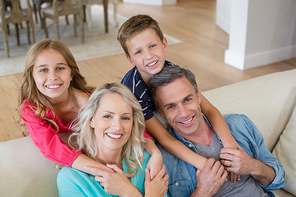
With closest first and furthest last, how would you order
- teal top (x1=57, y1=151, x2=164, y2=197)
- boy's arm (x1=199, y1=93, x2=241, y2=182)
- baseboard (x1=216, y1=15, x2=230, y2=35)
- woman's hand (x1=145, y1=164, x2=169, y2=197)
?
teal top (x1=57, y1=151, x2=164, y2=197)
woman's hand (x1=145, y1=164, x2=169, y2=197)
boy's arm (x1=199, y1=93, x2=241, y2=182)
baseboard (x1=216, y1=15, x2=230, y2=35)

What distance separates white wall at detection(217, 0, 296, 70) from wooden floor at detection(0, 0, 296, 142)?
0.13 metres

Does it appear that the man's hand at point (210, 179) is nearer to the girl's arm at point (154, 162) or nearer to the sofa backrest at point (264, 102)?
the girl's arm at point (154, 162)

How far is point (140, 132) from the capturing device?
154 centimetres

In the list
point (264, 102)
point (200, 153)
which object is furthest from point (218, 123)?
point (264, 102)

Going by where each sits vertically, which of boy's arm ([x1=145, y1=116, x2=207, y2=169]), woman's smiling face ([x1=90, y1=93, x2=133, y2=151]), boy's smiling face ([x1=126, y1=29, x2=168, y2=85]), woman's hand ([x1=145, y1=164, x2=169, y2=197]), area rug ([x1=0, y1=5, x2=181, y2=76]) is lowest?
area rug ([x1=0, y1=5, x2=181, y2=76])

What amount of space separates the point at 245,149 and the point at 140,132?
0.66m

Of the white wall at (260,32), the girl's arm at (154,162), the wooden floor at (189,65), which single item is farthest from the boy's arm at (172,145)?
the white wall at (260,32)

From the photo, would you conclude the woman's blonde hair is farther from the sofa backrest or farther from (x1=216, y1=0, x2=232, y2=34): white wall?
(x1=216, y1=0, x2=232, y2=34): white wall

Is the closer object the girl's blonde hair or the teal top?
the teal top

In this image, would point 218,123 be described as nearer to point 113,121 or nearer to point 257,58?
point 113,121

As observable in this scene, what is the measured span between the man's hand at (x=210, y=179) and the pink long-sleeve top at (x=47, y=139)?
63 centimetres

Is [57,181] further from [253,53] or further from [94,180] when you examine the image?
[253,53]

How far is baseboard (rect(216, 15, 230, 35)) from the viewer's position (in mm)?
5695

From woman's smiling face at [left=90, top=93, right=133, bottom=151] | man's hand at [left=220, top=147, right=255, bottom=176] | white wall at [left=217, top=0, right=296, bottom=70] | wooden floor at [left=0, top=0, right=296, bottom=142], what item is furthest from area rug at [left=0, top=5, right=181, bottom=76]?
man's hand at [left=220, top=147, right=255, bottom=176]
